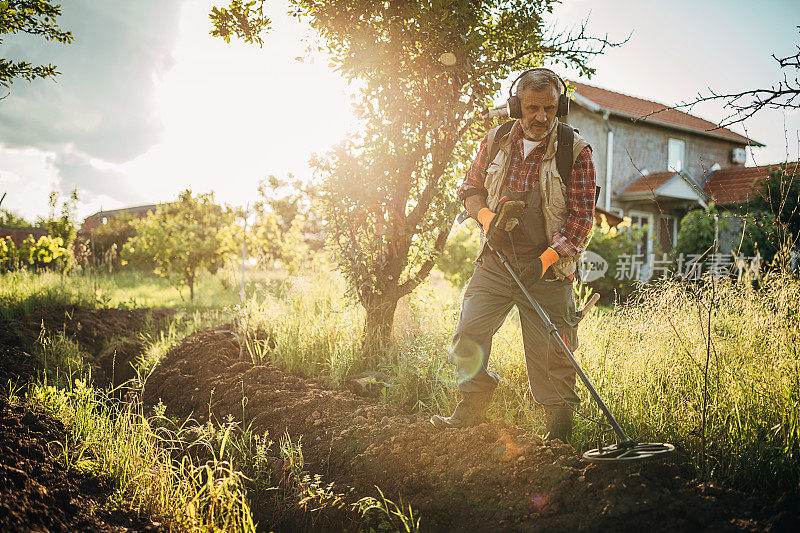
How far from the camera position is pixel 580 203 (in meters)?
3.02

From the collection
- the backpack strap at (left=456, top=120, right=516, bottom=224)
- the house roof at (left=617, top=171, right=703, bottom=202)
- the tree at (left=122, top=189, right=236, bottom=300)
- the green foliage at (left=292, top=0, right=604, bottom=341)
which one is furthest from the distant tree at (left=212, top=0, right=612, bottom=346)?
the house roof at (left=617, top=171, right=703, bottom=202)

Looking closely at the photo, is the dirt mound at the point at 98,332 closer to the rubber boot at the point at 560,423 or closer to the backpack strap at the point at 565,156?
the rubber boot at the point at 560,423

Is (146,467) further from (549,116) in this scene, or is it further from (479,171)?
(549,116)

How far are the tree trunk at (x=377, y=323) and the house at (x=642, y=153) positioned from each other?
1377 centimetres

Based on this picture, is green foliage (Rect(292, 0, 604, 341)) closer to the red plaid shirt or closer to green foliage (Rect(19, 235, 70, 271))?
the red plaid shirt

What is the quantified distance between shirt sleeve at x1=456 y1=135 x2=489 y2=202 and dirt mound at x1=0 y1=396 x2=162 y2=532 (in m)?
2.46

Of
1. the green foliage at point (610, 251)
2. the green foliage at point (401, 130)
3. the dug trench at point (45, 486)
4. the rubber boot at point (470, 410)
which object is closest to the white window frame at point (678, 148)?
the green foliage at point (610, 251)

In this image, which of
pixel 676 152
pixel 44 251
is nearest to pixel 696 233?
pixel 676 152

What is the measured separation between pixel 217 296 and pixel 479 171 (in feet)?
26.0

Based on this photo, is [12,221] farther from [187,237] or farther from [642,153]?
[642,153]

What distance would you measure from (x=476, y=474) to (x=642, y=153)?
64.3ft

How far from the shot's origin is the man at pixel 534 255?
119 inches

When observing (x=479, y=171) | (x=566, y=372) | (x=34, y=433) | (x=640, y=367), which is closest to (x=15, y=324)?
(x=34, y=433)

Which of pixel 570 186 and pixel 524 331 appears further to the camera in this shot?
pixel 524 331
